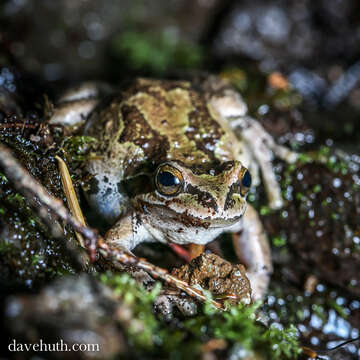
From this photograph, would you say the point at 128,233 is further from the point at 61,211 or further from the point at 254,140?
the point at 254,140

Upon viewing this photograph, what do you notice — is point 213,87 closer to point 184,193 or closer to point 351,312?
point 184,193

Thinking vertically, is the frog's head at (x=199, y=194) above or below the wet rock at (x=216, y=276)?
above

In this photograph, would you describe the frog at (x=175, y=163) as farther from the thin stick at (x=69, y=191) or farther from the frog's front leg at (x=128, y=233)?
the thin stick at (x=69, y=191)

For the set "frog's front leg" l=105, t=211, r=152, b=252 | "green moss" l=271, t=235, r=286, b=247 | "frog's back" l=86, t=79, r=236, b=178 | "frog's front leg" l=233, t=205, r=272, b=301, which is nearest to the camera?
"frog's front leg" l=105, t=211, r=152, b=252

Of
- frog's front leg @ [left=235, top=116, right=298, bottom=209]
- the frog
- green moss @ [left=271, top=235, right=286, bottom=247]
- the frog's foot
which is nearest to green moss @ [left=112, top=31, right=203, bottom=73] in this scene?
the frog's foot

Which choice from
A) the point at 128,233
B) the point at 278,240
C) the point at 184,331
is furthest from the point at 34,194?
the point at 278,240

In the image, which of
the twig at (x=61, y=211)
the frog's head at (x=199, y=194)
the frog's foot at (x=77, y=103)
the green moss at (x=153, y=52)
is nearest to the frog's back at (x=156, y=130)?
the frog's foot at (x=77, y=103)

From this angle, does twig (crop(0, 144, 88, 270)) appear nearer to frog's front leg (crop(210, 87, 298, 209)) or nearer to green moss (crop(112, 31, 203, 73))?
frog's front leg (crop(210, 87, 298, 209))

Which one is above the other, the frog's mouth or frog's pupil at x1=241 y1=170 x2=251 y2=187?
frog's pupil at x1=241 y1=170 x2=251 y2=187
